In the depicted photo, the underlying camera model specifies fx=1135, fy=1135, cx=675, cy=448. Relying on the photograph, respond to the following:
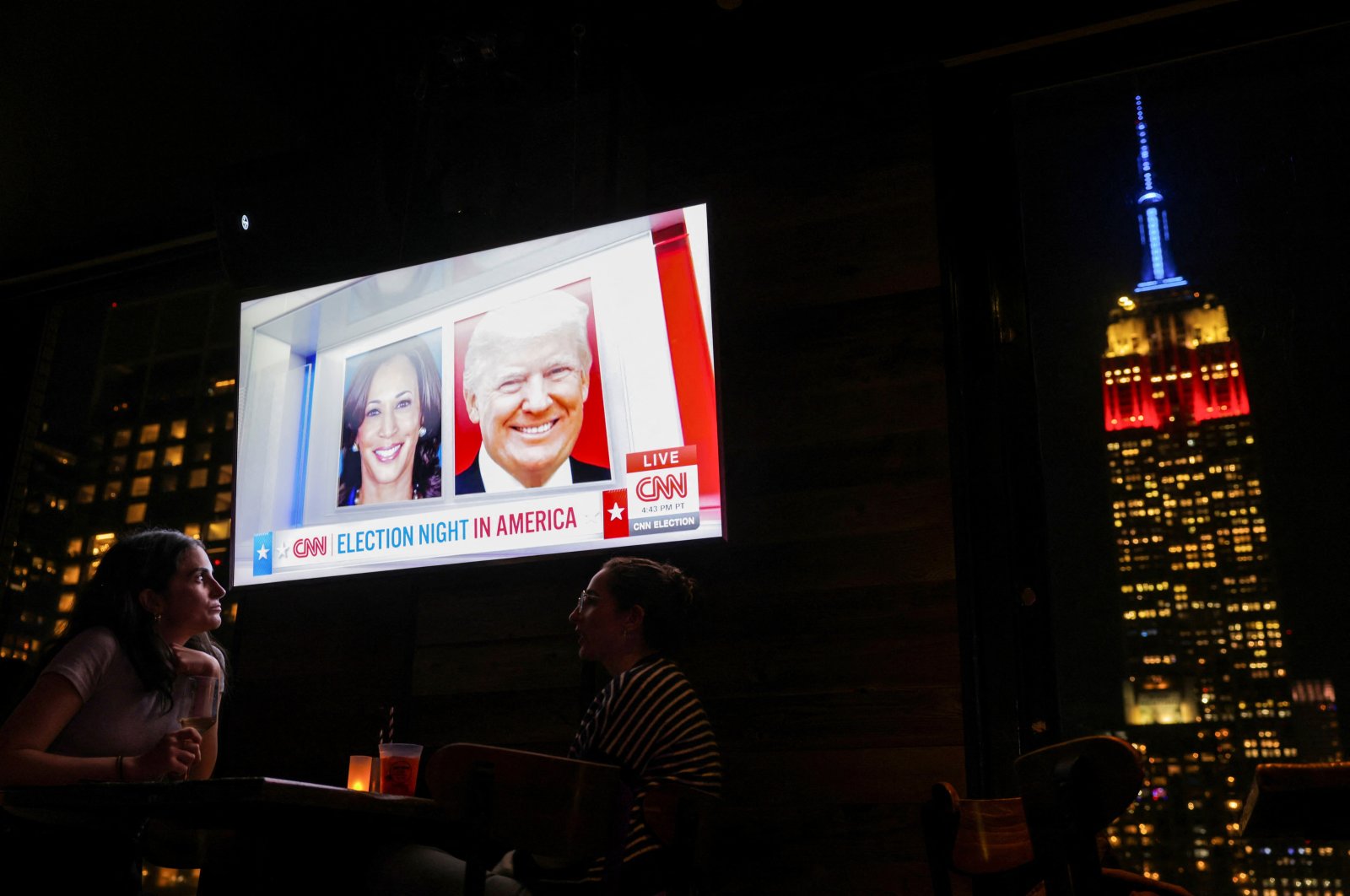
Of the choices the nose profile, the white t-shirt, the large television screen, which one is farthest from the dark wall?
the white t-shirt

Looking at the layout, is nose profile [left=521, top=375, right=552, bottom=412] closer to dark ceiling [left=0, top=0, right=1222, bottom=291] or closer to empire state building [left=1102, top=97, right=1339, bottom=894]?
dark ceiling [left=0, top=0, right=1222, bottom=291]

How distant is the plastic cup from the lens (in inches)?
85.4

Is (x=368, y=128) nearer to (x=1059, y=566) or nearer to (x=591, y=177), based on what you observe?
(x=591, y=177)

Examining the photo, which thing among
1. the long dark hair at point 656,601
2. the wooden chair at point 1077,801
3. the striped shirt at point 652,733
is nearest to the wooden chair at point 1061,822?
the wooden chair at point 1077,801

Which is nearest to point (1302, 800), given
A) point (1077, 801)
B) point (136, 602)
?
point (1077, 801)

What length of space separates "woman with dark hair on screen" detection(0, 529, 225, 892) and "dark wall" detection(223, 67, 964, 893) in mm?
812

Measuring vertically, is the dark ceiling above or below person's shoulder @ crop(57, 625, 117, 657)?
above

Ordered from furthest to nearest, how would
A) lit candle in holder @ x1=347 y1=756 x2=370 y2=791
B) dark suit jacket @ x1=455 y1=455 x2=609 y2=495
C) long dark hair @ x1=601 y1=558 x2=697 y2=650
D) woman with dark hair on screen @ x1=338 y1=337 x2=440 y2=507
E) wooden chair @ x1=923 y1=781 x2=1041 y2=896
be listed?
woman with dark hair on screen @ x1=338 y1=337 x2=440 y2=507, dark suit jacket @ x1=455 y1=455 x2=609 y2=495, long dark hair @ x1=601 y1=558 x2=697 y2=650, lit candle in holder @ x1=347 y1=756 x2=370 y2=791, wooden chair @ x1=923 y1=781 x2=1041 y2=896

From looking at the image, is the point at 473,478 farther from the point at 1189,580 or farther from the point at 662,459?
the point at 1189,580

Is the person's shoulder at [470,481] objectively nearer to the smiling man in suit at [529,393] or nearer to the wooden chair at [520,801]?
the smiling man in suit at [529,393]

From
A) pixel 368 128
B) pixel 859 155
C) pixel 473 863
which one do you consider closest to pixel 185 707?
pixel 473 863

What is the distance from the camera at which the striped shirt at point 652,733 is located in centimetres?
234

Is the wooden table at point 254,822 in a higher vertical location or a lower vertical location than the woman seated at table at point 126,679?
lower

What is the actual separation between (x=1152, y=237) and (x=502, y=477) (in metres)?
1.93
